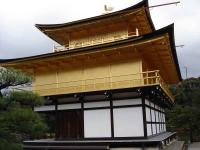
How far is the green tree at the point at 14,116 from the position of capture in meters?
8.56

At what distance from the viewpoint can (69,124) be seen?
1922cm

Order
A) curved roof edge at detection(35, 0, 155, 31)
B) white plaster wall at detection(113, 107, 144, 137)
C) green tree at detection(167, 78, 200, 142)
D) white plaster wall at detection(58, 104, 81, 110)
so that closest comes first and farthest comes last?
white plaster wall at detection(113, 107, 144, 137) < white plaster wall at detection(58, 104, 81, 110) < curved roof edge at detection(35, 0, 155, 31) < green tree at detection(167, 78, 200, 142)

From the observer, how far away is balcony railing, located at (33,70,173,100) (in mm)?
17875

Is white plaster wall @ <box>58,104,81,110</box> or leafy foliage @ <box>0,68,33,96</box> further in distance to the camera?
white plaster wall @ <box>58,104,81,110</box>

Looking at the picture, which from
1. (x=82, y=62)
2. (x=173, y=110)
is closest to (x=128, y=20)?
(x=82, y=62)

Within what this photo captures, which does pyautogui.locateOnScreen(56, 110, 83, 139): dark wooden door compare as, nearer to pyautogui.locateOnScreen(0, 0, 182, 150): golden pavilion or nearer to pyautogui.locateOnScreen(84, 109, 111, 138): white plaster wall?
pyautogui.locateOnScreen(0, 0, 182, 150): golden pavilion

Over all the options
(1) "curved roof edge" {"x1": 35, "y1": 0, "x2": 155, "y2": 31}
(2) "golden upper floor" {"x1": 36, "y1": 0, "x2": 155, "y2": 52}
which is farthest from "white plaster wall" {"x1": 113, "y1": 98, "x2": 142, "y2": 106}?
(1) "curved roof edge" {"x1": 35, "y1": 0, "x2": 155, "y2": 31}

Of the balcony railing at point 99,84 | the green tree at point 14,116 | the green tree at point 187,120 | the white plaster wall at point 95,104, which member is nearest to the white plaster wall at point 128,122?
the white plaster wall at point 95,104

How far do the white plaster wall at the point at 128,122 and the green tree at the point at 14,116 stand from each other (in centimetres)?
864

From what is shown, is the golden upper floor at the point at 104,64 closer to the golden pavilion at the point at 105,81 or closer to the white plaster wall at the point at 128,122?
the golden pavilion at the point at 105,81

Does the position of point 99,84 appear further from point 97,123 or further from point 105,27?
point 105,27

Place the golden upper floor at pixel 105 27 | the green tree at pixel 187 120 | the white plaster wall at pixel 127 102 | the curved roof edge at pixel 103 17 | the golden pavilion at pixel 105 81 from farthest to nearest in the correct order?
the green tree at pixel 187 120 < the golden upper floor at pixel 105 27 < the curved roof edge at pixel 103 17 < the white plaster wall at pixel 127 102 < the golden pavilion at pixel 105 81

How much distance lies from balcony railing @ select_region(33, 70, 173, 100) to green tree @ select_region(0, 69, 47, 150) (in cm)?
869

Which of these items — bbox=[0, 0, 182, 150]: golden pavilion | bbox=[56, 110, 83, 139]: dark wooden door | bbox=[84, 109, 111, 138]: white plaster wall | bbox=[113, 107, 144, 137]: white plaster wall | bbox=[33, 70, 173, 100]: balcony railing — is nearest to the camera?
bbox=[0, 0, 182, 150]: golden pavilion
